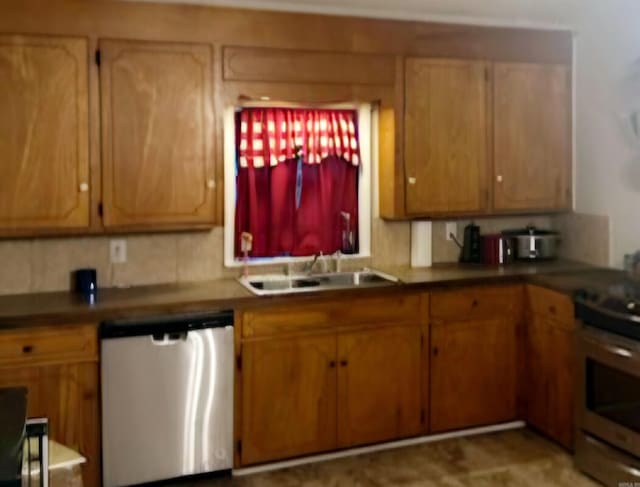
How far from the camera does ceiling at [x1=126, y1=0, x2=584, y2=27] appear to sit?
3766 millimetres

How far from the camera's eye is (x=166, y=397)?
3.36m

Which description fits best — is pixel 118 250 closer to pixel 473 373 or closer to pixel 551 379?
pixel 473 373

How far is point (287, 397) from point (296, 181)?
4.19 feet

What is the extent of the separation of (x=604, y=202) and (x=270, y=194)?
200 cm

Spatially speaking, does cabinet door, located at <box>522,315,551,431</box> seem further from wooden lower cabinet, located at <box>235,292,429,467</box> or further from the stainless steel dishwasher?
the stainless steel dishwasher

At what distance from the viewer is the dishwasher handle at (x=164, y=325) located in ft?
10.6

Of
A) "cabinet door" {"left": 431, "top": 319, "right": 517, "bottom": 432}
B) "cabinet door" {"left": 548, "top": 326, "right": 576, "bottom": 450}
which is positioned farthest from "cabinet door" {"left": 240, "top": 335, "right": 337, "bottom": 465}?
"cabinet door" {"left": 548, "top": 326, "right": 576, "bottom": 450}

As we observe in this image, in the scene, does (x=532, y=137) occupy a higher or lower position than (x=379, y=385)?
higher

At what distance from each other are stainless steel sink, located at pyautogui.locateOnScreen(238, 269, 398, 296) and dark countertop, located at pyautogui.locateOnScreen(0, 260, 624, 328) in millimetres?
86

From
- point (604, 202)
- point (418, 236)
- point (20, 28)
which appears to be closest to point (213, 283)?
point (418, 236)

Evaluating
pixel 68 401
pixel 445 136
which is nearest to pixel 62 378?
pixel 68 401

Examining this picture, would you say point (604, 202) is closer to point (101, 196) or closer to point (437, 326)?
point (437, 326)

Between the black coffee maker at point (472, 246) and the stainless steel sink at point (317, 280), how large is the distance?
2.19ft

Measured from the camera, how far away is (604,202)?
4.35 meters
